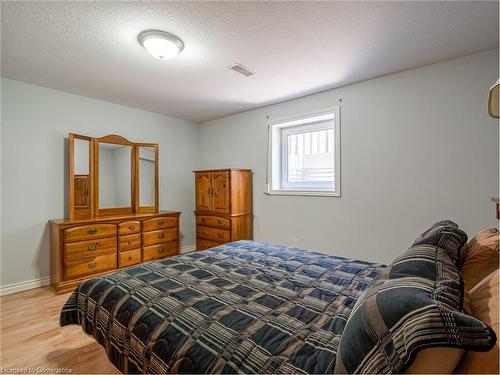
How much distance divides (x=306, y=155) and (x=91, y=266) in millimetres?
3235

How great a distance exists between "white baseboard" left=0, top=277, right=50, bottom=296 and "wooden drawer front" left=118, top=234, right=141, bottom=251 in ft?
3.06

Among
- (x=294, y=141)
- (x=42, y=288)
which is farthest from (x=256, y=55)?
(x=42, y=288)

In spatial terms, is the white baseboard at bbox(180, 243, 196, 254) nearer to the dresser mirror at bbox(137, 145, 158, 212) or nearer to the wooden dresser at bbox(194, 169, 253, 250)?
the wooden dresser at bbox(194, 169, 253, 250)

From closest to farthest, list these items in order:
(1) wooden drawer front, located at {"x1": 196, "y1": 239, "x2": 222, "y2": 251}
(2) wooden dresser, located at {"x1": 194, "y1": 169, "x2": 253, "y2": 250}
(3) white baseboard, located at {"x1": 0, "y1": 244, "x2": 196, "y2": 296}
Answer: (3) white baseboard, located at {"x1": 0, "y1": 244, "x2": 196, "y2": 296} < (2) wooden dresser, located at {"x1": 194, "y1": 169, "x2": 253, "y2": 250} < (1) wooden drawer front, located at {"x1": 196, "y1": 239, "x2": 222, "y2": 251}

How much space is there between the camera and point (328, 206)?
3189 millimetres

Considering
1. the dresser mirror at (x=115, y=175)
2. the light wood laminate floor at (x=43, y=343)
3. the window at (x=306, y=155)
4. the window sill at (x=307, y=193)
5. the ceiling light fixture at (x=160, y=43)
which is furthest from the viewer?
the dresser mirror at (x=115, y=175)

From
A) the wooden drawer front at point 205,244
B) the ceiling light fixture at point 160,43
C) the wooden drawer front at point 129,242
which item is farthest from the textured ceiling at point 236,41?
the wooden drawer front at point 205,244

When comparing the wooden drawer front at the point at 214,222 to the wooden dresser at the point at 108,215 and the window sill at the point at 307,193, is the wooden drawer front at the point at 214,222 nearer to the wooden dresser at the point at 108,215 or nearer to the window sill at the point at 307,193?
the wooden dresser at the point at 108,215

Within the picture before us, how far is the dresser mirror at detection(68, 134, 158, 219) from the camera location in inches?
129

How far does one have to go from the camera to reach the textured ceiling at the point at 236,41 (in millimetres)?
1724

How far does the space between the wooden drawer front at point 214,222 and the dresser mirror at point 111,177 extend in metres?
0.79

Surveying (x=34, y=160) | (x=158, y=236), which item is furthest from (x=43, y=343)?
(x=34, y=160)

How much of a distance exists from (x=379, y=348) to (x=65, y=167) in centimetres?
390

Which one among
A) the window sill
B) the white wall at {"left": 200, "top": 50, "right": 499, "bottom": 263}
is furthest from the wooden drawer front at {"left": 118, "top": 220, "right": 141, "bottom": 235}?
the white wall at {"left": 200, "top": 50, "right": 499, "bottom": 263}
